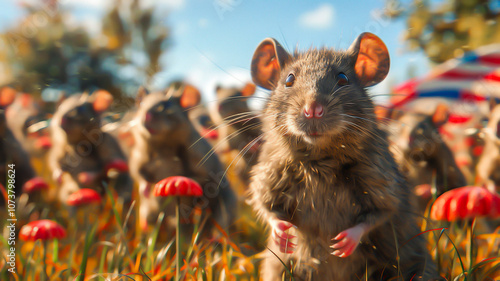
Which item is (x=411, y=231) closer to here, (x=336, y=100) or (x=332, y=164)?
(x=332, y=164)

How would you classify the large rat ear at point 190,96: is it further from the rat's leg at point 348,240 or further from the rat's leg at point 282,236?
the rat's leg at point 348,240

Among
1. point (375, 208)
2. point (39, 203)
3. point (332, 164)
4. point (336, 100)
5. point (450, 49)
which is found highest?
point (450, 49)

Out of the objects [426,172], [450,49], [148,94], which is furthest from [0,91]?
[450,49]

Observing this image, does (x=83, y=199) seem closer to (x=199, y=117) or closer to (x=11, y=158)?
(x=11, y=158)

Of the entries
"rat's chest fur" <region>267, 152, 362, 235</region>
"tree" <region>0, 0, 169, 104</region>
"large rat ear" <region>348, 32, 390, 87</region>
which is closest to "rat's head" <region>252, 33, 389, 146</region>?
"large rat ear" <region>348, 32, 390, 87</region>

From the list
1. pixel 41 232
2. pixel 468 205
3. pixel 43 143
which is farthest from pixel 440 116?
pixel 43 143

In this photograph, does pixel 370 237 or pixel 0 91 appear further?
pixel 0 91
